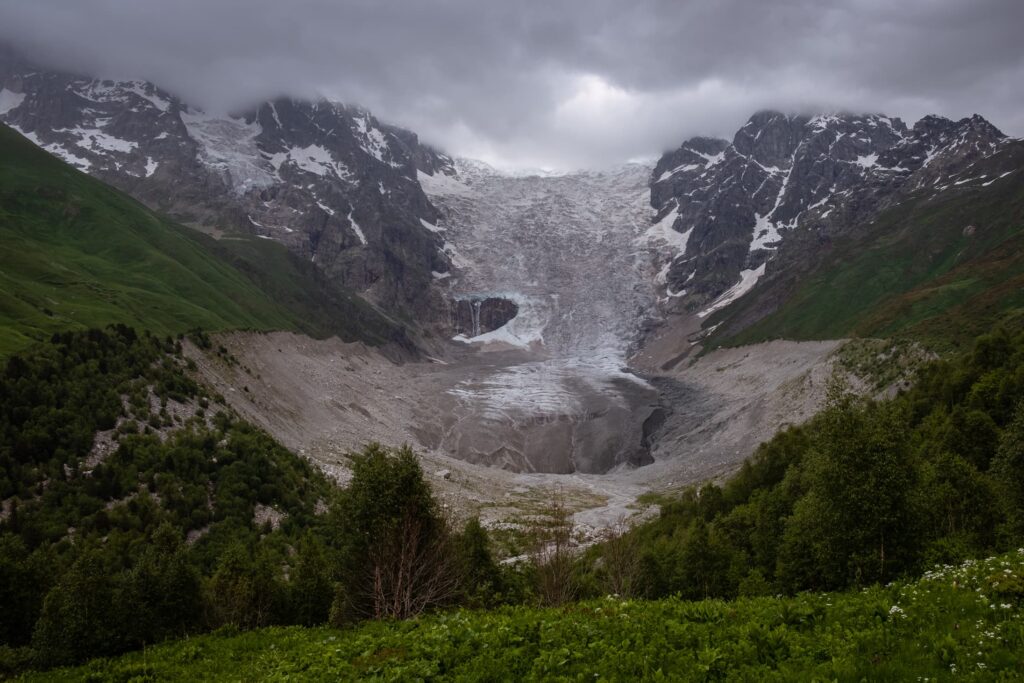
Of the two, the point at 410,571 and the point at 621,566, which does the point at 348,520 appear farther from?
the point at 621,566

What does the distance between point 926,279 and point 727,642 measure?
17017 cm

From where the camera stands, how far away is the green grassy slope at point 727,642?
10172 millimetres

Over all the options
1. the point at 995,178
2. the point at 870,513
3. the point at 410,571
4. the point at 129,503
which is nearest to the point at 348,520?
the point at 410,571

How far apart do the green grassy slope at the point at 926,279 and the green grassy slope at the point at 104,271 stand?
371ft

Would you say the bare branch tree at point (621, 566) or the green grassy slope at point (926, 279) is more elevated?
the green grassy slope at point (926, 279)

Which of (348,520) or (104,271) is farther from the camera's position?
(104,271)

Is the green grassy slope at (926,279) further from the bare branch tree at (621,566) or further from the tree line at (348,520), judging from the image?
the bare branch tree at (621,566)

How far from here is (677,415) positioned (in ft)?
435

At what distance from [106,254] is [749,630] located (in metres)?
130

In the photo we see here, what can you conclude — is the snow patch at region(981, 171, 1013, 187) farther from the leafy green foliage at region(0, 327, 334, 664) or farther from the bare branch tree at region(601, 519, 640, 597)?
the leafy green foliage at region(0, 327, 334, 664)

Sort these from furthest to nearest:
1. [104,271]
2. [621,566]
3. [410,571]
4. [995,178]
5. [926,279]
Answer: [995,178] < [926,279] < [104,271] < [621,566] < [410,571]

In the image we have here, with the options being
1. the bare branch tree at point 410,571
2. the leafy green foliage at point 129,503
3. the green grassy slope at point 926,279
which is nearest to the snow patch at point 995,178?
the green grassy slope at point 926,279

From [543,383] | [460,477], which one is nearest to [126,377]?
[460,477]

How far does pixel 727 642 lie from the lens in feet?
39.6
